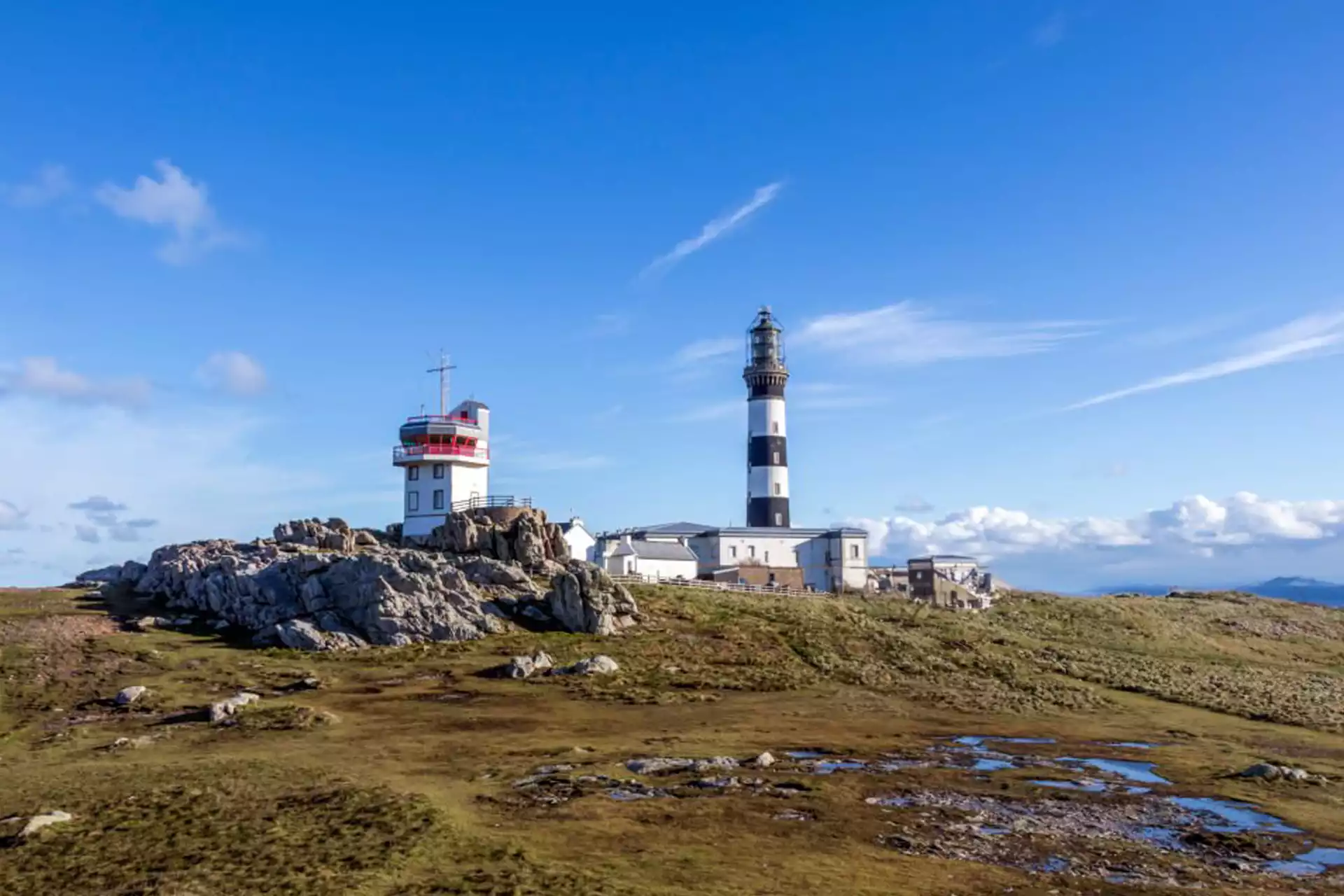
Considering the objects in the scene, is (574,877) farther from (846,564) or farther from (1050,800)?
(846,564)

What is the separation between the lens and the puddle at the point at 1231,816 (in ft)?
83.1

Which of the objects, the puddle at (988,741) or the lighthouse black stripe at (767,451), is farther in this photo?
the lighthouse black stripe at (767,451)

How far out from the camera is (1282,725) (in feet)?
146

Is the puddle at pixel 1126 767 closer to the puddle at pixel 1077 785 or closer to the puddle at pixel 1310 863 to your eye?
the puddle at pixel 1077 785

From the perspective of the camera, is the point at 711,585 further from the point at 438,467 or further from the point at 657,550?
the point at 438,467

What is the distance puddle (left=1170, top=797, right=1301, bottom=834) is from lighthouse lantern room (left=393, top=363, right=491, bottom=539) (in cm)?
5825

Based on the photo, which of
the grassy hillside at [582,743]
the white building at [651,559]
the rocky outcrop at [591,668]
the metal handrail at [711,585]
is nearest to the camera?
the grassy hillside at [582,743]

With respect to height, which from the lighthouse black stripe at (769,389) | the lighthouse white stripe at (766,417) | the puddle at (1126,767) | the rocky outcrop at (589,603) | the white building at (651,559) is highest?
the lighthouse black stripe at (769,389)

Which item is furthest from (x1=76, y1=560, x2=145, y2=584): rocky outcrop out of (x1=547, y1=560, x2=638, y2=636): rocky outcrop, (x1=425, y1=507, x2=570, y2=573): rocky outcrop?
(x1=547, y1=560, x2=638, y2=636): rocky outcrop

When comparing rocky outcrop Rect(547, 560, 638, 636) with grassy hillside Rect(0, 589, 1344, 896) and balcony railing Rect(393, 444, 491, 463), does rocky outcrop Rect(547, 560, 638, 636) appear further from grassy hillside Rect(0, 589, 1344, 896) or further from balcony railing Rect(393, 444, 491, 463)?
balcony railing Rect(393, 444, 491, 463)

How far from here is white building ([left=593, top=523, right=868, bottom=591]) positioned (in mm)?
87312

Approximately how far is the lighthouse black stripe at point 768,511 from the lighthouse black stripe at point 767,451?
3.55 metres

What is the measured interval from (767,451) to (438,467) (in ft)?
105

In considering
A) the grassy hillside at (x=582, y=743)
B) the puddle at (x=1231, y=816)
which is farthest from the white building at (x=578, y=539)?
the puddle at (x=1231, y=816)
